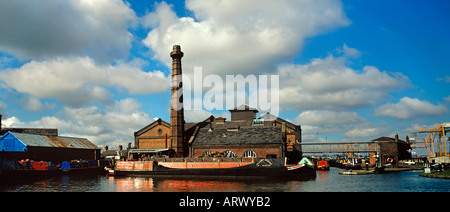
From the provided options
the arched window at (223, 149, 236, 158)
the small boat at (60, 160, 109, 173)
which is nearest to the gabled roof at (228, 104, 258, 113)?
the arched window at (223, 149, 236, 158)

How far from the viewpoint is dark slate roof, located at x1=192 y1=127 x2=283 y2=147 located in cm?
5075

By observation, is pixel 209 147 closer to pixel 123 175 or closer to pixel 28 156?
pixel 123 175

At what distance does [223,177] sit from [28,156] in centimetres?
3258

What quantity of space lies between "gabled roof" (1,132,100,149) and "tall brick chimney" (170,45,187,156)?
20.8 metres

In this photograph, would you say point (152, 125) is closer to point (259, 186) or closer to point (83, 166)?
point (83, 166)

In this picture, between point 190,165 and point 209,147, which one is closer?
point 190,165

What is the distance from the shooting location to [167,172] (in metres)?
45.7

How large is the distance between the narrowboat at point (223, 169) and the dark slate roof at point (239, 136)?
8715mm

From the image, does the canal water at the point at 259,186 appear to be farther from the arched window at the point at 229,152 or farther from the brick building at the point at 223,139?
the brick building at the point at 223,139

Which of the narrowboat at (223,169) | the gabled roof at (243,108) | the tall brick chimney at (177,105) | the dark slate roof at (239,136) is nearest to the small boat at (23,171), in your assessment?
the narrowboat at (223,169)

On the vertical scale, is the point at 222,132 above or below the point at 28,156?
above

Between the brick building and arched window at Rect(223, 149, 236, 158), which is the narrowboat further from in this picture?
arched window at Rect(223, 149, 236, 158)

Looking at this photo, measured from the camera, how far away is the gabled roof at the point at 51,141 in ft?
173
